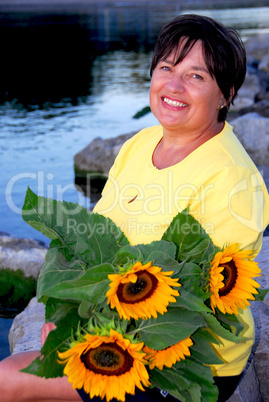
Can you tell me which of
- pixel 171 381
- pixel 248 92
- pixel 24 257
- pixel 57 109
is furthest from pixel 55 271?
pixel 57 109

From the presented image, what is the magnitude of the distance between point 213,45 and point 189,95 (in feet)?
0.82

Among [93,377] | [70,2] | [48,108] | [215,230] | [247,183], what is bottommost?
[70,2]

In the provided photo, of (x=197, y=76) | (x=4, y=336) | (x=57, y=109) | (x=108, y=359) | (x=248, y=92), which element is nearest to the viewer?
(x=108, y=359)

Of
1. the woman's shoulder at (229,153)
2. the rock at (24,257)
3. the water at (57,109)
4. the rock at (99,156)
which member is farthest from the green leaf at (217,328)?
the rock at (99,156)

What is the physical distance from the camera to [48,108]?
1661 cm

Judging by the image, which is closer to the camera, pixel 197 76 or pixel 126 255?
pixel 126 255

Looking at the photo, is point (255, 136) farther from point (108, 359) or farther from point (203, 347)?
point (108, 359)

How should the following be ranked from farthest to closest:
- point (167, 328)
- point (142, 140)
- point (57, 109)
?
point (57, 109)
point (142, 140)
point (167, 328)

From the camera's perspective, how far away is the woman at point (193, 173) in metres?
2.40

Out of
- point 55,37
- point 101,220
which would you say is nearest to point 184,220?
point 101,220

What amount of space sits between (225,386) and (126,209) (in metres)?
0.93

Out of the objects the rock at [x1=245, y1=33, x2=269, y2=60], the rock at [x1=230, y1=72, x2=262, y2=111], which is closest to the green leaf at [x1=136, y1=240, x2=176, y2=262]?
the rock at [x1=230, y1=72, x2=262, y2=111]

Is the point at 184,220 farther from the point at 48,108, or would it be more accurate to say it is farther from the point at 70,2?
the point at 70,2

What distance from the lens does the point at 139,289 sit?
2.00 m
